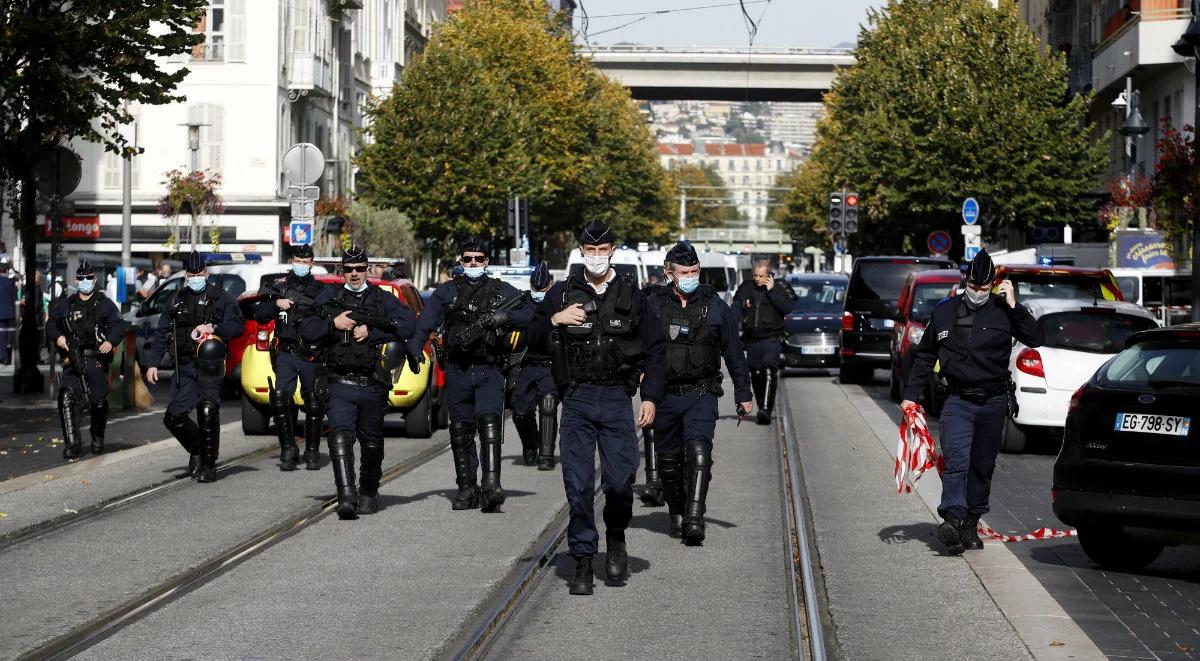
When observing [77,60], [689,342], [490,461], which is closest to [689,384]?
[689,342]

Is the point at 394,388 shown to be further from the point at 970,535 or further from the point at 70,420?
the point at 970,535

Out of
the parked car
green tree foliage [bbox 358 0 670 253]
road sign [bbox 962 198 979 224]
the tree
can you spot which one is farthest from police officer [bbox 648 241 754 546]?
green tree foliage [bbox 358 0 670 253]

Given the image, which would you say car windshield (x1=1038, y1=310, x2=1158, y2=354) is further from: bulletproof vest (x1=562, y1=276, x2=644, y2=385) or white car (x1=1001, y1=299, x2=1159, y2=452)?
bulletproof vest (x1=562, y1=276, x2=644, y2=385)

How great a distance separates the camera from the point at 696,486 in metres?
11.5

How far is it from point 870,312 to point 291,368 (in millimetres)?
15721

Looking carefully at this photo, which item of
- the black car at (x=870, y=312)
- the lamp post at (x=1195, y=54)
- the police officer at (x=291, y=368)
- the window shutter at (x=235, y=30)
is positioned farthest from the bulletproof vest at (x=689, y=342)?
the window shutter at (x=235, y=30)

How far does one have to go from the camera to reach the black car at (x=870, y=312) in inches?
1193

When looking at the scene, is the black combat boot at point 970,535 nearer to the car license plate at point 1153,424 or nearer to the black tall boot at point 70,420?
the car license plate at point 1153,424

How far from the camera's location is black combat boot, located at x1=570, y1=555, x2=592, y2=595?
957 centimetres

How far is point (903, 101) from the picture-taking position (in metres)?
53.3

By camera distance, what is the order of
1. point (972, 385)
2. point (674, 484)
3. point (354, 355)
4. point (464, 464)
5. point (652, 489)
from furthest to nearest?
point (652, 489) < point (464, 464) < point (354, 355) < point (674, 484) < point (972, 385)

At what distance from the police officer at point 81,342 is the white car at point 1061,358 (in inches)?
320

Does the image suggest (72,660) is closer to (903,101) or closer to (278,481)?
(278,481)

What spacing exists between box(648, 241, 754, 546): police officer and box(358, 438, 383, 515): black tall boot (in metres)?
2.11
